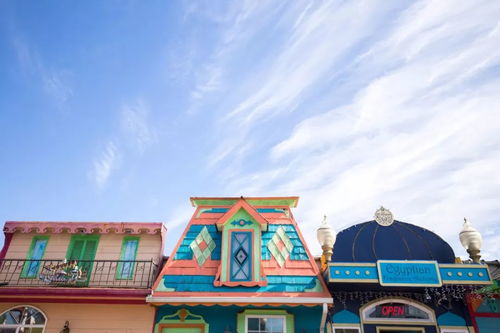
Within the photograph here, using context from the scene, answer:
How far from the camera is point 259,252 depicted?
1144cm

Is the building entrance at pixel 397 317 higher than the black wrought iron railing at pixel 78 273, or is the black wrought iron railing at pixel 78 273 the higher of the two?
the black wrought iron railing at pixel 78 273

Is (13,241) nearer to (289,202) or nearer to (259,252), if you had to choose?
(259,252)

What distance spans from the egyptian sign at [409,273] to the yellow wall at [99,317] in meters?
7.38

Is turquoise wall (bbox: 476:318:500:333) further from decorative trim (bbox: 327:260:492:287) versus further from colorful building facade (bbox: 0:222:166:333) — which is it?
colorful building facade (bbox: 0:222:166:333)

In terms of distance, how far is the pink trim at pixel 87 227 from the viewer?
1277cm

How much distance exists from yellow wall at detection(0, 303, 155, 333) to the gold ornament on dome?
8.45 m

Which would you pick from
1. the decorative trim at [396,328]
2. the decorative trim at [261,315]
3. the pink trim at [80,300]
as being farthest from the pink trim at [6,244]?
the decorative trim at [396,328]

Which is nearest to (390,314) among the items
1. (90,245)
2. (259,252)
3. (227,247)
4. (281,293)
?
(281,293)

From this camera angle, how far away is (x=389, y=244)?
39.9 ft

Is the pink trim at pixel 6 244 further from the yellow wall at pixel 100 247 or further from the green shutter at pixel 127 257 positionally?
the green shutter at pixel 127 257

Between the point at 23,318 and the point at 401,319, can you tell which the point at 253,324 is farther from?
the point at 23,318

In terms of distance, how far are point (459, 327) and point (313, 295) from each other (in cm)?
481

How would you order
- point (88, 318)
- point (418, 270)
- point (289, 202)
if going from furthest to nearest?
point (289, 202)
point (88, 318)
point (418, 270)

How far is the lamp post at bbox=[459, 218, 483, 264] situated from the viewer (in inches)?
445
